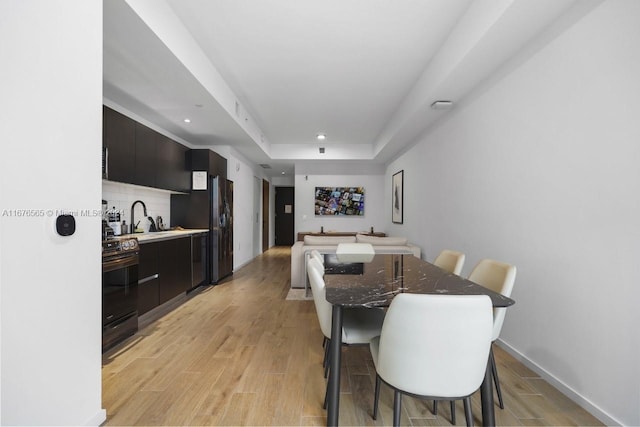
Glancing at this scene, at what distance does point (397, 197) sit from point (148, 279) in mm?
4664

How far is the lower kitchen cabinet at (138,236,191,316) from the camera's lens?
3.09 m

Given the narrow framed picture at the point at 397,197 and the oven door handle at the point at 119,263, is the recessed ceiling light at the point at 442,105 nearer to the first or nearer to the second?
the narrow framed picture at the point at 397,197

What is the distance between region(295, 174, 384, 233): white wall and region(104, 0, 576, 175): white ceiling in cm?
295

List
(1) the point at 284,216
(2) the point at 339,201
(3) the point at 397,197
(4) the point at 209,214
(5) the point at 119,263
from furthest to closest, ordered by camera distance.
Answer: (1) the point at 284,216 → (2) the point at 339,201 → (3) the point at 397,197 → (4) the point at 209,214 → (5) the point at 119,263

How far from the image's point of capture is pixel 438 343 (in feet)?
3.87

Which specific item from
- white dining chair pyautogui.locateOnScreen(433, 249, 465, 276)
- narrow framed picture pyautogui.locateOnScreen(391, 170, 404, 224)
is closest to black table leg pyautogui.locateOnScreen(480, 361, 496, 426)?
white dining chair pyautogui.locateOnScreen(433, 249, 465, 276)

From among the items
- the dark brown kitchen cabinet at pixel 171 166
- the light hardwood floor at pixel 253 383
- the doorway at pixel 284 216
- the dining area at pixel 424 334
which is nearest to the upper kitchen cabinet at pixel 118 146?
the dark brown kitchen cabinet at pixel 171 166

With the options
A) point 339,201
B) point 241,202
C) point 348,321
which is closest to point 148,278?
point 348,321

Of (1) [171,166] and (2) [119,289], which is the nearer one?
(2) [119,289]

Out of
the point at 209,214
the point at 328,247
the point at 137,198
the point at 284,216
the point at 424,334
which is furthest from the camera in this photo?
the point at 284,216

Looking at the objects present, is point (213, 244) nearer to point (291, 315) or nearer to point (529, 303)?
point (291, 315)
